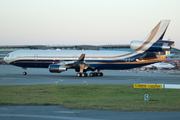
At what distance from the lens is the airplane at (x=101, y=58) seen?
1423 inches

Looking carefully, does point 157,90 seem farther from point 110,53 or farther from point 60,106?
point 110,53

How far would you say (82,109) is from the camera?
11.5 m

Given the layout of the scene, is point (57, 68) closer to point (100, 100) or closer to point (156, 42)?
point (156, 42)

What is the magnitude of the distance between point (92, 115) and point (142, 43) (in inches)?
1140

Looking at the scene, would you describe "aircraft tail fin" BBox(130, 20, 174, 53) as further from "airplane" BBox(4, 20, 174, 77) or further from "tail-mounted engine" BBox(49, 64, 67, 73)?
"tail-mounted engine" BBox(49, 64, 67, 73)

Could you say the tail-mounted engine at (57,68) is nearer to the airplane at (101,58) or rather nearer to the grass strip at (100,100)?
the airplane at (101,58)

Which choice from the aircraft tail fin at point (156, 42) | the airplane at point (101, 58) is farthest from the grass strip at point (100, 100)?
the airplane at point (101, 58)

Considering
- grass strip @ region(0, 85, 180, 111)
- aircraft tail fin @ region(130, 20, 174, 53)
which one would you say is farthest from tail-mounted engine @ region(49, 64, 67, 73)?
grass strip @ region(0, 85, 180, 111)

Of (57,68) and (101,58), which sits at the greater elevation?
(101,58)

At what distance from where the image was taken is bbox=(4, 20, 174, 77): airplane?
119 feet

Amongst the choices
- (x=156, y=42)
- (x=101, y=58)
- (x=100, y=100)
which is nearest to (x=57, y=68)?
(x=101, y=58)

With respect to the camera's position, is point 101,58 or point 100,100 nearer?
point 100,100

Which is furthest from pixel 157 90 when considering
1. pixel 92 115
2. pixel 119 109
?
pixel 92 115

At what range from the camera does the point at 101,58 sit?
38719 mm
